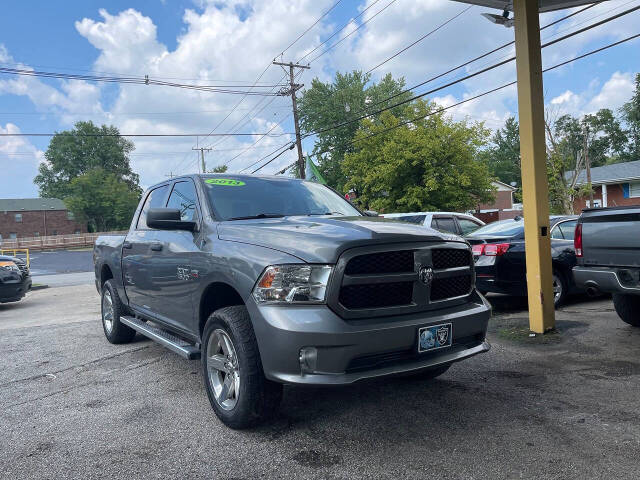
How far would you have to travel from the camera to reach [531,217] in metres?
5.99

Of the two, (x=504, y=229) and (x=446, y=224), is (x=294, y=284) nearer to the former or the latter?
(x=504, y=229)

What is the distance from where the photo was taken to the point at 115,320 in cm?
609

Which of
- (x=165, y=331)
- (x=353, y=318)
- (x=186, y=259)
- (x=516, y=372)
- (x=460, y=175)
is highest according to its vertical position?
(x=460, y=175)

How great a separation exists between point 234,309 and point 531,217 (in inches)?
164

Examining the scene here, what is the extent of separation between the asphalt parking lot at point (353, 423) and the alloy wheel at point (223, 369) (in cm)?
21

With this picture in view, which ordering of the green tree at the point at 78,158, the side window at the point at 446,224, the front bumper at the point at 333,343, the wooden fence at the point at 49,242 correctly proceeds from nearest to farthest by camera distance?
the front bumper at the point at 333,343 < the side window at the point at 446,224 < the wooden fence at the point at 49,242 < the green tree at the point at 78,158

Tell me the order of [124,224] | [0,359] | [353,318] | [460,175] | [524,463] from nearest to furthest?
[524,463] < [353,318] < [0,359] < [460,175] < [124,224]

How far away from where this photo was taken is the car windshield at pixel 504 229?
7.67 meters

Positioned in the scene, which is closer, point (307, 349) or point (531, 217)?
point (307, 349)

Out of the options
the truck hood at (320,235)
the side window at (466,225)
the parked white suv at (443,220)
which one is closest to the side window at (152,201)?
the truck hood at (320,235)

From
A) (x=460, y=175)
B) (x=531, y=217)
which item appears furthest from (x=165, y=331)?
(x=460, y=175)

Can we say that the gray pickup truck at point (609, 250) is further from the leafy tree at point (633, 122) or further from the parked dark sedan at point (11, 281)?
the leafy tree at point (633, 122)

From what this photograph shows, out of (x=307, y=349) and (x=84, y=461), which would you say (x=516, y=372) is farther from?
(x=84, y=461)

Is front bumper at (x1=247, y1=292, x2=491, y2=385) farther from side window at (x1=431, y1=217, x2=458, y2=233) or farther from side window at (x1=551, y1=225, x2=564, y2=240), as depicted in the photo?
side window at (x1=431, y1=217, x2=458, y2=233)
